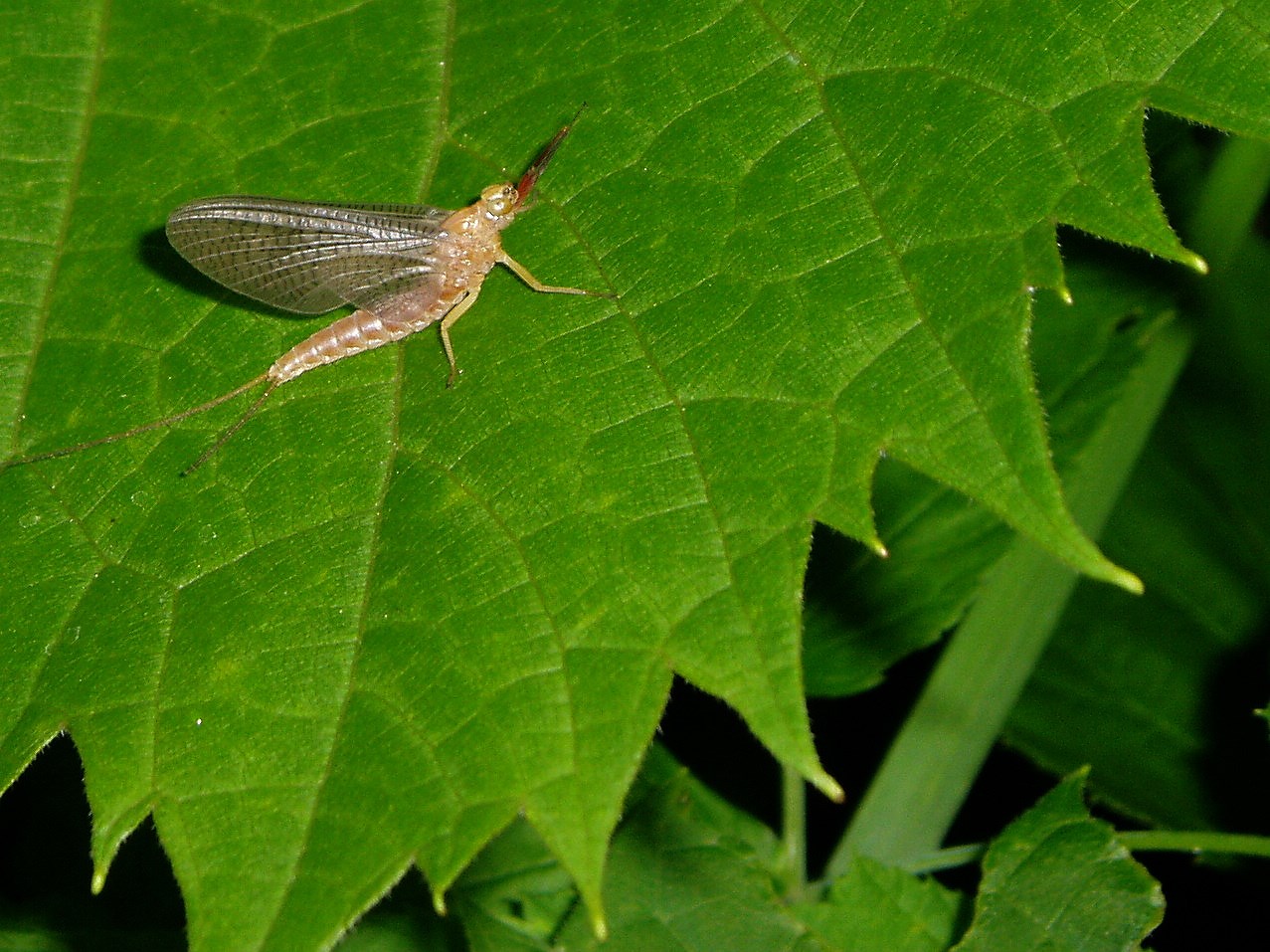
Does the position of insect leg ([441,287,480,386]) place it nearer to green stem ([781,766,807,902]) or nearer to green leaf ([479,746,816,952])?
green leaf ([479,746,816,952])

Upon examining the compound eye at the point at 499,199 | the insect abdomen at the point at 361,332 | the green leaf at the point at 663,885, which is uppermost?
the compound eye at the point at 499,199

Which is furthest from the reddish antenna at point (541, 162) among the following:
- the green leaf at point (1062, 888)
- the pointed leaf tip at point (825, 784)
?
the green leaf at point (1062, 888)

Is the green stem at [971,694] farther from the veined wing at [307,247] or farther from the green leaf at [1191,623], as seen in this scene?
the veined wing at [307,247]

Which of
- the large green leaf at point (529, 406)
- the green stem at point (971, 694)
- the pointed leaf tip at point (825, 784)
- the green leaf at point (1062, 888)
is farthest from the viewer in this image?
the green stem at point (971, 694)

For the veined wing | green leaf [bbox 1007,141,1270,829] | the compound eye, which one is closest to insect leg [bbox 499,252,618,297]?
the compound eye

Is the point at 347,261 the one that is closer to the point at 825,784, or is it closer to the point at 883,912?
the point at 825,784

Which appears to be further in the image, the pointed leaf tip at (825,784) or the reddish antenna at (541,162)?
the reddish antenna at (541,162)
